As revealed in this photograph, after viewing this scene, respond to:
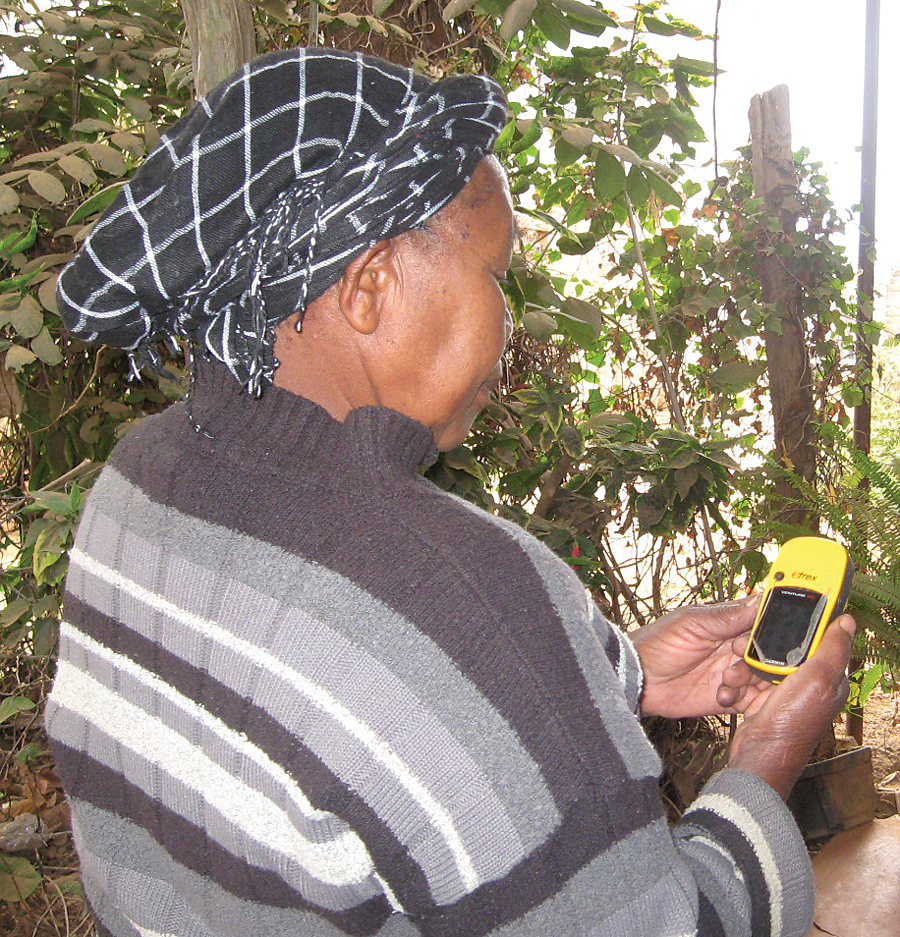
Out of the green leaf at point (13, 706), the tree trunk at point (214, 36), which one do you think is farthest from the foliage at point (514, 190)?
the tree trunk at point (214, 36)

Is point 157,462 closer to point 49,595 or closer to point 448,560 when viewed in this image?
point 448,560

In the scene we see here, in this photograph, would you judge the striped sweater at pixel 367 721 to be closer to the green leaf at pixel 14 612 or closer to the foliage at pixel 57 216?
the foliage at pixel 57 216

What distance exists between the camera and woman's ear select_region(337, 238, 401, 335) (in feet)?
2.54

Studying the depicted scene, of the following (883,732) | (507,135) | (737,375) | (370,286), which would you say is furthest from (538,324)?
(883,732)

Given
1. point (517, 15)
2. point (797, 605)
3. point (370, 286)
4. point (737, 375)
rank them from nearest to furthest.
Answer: point (370, 286) → point (797, 605) → point (517, 15) → point (737, 375)

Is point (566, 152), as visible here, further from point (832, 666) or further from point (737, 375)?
point (737, 375)

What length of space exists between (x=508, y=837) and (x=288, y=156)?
1.78 ft

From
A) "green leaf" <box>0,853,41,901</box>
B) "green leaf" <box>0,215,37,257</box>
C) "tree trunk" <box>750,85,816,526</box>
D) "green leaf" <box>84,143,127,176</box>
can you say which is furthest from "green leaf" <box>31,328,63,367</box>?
"tree trunk" <box>750,85,816,526</box>

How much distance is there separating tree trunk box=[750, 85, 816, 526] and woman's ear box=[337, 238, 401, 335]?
7.74 ft

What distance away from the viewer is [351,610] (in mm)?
677

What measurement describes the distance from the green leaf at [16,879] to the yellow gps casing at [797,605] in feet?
5.16

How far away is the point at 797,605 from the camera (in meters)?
1.11

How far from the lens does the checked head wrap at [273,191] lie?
73cm

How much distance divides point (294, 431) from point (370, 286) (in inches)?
5.5
